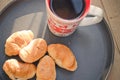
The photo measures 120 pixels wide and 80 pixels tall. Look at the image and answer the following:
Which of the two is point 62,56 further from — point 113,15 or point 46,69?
point 113,15

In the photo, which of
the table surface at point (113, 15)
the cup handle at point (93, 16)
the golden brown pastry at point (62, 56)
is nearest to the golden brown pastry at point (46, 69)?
the golden brown pastry at point (62, 56)

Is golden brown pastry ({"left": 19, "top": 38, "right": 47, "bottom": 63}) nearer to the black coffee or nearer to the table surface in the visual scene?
the black coffee

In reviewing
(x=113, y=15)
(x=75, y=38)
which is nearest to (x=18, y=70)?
(x=75, y=38)

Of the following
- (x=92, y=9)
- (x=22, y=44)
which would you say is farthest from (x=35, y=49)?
(x=92, y=9)

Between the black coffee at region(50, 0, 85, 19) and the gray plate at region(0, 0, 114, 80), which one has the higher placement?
the black coffee at region(50, 0, 85, 19)

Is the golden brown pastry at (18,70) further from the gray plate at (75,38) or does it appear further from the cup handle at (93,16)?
the cup handle at (93,16)

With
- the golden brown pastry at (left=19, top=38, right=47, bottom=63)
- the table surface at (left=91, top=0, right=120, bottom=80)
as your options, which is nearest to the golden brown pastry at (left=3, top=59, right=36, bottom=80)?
the golden brown pastry at (left=19, top=38, right=47, bottom=63)

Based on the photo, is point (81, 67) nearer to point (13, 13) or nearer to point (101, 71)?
point (101, 71)
